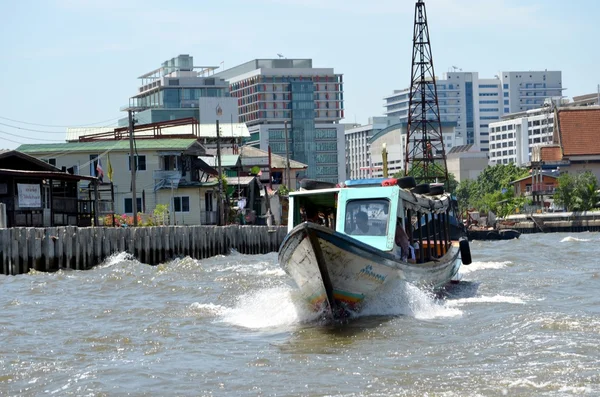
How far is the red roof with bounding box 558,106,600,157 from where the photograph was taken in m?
114

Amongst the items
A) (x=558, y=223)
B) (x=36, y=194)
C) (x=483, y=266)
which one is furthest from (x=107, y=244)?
(x=558, y=223)

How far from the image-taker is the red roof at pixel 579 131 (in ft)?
373

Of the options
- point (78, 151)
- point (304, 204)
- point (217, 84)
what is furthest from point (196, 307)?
point (217, 84)

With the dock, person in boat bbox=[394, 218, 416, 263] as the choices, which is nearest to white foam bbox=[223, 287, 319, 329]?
person in boat bbox=[394, 218, 416, 263]

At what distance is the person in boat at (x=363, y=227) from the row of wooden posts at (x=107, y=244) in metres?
15.3

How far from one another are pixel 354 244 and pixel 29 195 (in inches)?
1060

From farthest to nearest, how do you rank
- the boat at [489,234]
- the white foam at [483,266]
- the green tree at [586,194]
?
the green tree at [586,194], the boat at [489,234], the white foam at [483,266]

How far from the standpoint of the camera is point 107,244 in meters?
36.6

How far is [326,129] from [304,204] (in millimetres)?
162331

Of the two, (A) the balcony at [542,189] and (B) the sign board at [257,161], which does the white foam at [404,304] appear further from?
(A) the balcony at [542,189]

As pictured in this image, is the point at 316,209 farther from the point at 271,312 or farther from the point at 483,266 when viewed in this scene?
the point at 483,266

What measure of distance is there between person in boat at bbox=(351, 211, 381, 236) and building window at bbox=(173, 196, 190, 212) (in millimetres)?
42063

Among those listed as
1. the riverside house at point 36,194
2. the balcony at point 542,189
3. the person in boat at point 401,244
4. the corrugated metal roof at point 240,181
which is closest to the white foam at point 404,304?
the person in boat at point 401,244

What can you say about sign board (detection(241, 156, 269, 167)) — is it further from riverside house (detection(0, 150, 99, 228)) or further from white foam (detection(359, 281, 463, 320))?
white foam (detection(359, 281, 463, 320))
